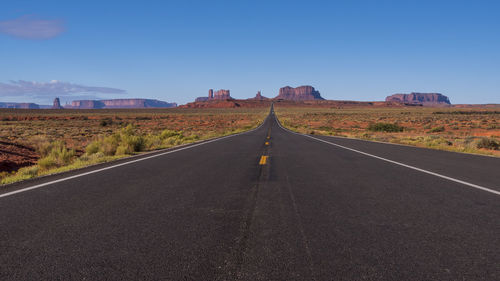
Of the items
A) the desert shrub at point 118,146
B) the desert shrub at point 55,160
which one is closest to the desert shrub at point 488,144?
the desert shrub at point 118,146

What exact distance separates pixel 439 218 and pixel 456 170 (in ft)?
16.0

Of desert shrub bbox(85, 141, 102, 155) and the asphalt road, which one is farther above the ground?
the asphalt road

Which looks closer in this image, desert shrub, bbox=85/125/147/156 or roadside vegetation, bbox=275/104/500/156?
desert shrub, bbox=85/125/147/156

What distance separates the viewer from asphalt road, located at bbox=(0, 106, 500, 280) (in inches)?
106

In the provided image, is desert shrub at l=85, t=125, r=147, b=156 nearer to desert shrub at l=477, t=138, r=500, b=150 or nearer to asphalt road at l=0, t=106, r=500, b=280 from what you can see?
asphalt road at l=0, t=106, r=500, b=280

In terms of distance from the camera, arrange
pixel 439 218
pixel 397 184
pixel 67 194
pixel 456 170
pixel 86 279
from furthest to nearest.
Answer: pixel 456 170 < pixel 397 184 < pixel 67 194 < pixel 439 218 < pixel 86 279

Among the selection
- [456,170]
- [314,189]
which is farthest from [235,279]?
[456,170]

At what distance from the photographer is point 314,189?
5754 mm

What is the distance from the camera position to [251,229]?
364cm

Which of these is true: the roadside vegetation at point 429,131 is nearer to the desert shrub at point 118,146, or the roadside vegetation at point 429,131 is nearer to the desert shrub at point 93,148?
the desert shrub at point 118,146

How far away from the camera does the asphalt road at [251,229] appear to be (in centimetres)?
268

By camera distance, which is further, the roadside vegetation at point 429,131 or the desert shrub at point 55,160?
the roadside vegetation at point 429,131

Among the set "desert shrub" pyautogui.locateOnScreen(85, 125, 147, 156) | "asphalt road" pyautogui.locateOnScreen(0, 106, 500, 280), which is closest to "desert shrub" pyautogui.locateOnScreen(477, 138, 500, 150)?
"asphalt road" pyautogui.locateOnScreen(0, 106, 500, 280)

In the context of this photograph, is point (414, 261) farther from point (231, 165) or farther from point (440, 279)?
point (231, 165)
